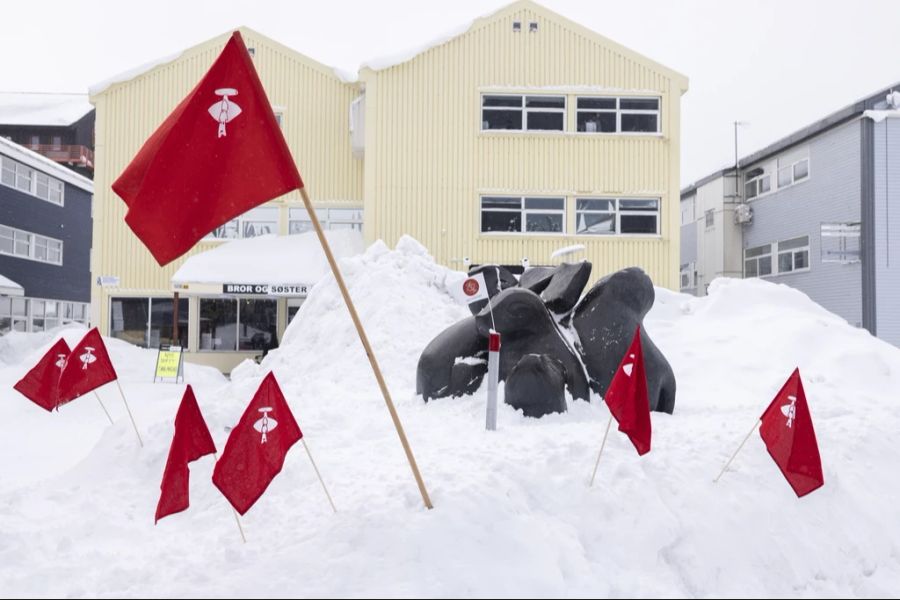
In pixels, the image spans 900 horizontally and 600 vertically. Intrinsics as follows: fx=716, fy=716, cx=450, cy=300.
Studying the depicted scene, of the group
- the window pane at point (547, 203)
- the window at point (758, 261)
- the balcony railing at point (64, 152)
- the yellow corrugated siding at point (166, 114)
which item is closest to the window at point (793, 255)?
the window at point (758, 261)

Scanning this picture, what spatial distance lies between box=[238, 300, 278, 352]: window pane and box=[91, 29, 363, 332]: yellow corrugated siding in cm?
227

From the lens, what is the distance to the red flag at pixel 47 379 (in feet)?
27.7

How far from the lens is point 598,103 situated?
69.7 feet

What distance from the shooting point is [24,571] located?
4777mm

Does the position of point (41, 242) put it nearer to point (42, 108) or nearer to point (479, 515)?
point (42, 108)

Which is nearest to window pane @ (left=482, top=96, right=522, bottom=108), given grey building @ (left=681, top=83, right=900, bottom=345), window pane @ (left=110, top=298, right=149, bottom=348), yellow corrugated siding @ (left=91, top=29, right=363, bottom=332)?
yellow corrugated siding @ (left=91, top=29, right=363, bottom=332)

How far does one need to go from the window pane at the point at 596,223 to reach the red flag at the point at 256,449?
16.6 meters

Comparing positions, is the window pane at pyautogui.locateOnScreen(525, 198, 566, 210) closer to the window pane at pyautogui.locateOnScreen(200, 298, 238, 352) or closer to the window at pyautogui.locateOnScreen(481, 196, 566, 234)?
the window at pyautogui.locateOnScreen(481, 196, 566, 234)

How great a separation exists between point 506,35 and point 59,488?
1790cm

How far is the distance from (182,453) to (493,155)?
54.5ft

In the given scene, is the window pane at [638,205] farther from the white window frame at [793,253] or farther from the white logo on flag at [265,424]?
the white logo on flag at [265,424]

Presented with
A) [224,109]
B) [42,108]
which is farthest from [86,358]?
[42,108]

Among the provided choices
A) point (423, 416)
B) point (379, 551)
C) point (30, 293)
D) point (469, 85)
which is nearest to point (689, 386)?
point (423, 416)

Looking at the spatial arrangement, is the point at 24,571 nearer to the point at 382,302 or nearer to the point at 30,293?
the point at 382,302
